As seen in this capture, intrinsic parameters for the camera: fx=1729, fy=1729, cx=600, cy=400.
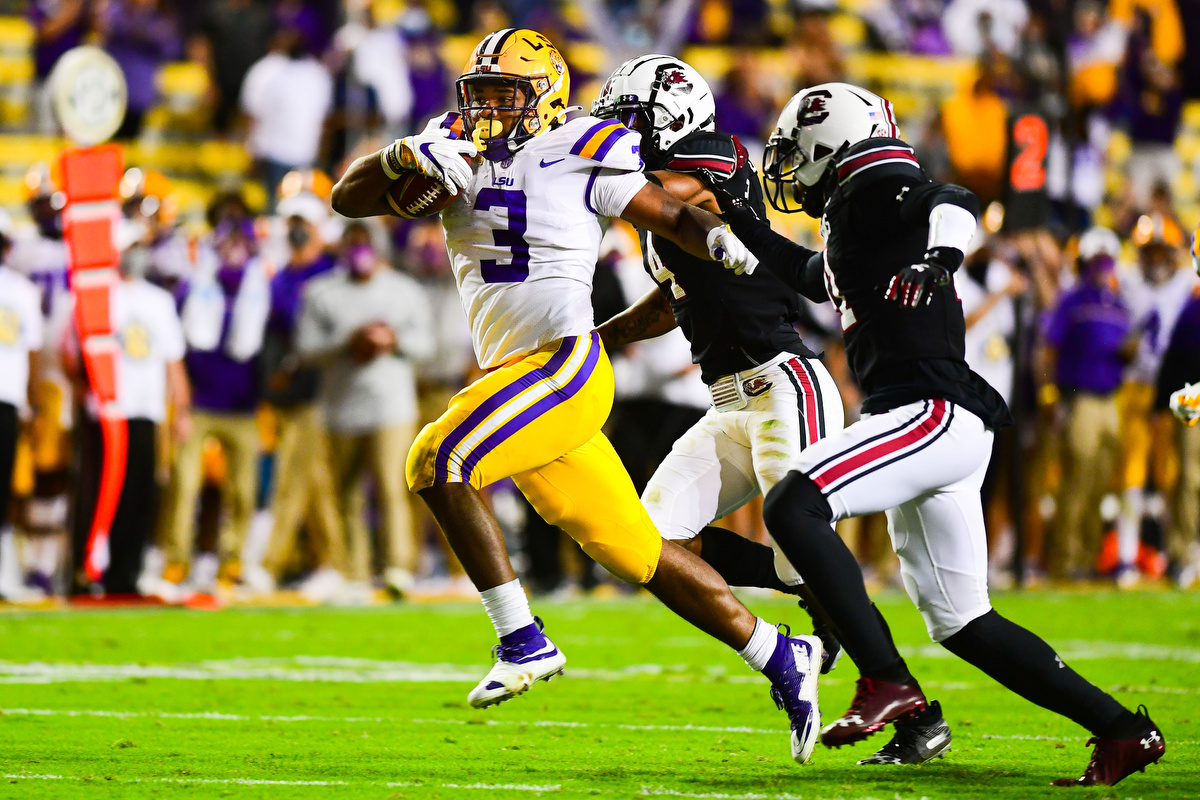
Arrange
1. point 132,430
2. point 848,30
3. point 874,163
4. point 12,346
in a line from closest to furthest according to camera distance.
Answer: point 874,163 < point 12,346 < point 132,430 < point 848,30

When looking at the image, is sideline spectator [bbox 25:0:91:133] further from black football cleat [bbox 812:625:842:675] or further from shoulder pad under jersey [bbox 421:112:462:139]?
black football cleat [bbox 812:625:842:675]

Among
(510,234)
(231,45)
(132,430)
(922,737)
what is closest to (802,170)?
(510,234)

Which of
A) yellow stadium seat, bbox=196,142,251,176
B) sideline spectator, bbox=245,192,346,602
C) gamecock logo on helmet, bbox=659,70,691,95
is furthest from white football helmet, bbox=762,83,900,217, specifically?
yellow stadium seat, bbox=196,142,251,176

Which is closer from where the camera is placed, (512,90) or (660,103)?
(512,90)

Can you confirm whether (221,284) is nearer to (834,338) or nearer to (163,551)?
(163,551)

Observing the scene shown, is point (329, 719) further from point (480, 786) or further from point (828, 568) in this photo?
point (828, 568)

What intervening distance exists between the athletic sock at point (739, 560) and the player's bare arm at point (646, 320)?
2.31 ft

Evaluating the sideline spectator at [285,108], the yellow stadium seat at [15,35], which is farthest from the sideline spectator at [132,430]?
the yellow stadium seat at [15,35]

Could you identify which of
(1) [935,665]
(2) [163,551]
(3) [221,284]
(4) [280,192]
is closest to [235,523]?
(2) [163,551]

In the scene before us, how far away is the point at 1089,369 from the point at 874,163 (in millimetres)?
8262

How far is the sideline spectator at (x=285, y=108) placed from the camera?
44.3 feet

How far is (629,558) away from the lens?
5.01 m

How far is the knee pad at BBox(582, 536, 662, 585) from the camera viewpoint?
16.4ft

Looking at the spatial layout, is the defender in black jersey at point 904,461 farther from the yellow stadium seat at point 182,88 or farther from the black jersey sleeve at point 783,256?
the yellow stadium seat at point 182,88
